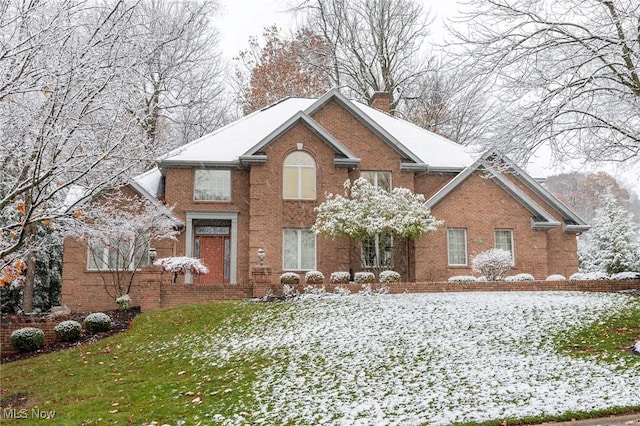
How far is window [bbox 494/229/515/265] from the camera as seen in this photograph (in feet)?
78.3

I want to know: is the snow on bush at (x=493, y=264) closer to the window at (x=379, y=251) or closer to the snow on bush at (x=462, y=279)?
the snow on bush at (x=462, y=279)

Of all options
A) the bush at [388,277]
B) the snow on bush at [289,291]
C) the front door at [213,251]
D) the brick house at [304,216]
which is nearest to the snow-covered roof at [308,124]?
the brick house at [304,216]

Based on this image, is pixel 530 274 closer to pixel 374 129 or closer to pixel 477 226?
pixel 477 226

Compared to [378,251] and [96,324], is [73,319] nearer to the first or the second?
[96,324]

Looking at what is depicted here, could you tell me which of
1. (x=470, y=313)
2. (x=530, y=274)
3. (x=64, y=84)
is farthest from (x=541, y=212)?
(x=64, y=84)

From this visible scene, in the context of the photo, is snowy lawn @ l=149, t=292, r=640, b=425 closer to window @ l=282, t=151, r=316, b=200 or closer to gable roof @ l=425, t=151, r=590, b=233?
gable roof @ l=425, t=151, r=590, b=233

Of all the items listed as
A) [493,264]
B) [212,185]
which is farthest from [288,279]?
[493,264]

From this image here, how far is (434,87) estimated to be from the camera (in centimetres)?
3800

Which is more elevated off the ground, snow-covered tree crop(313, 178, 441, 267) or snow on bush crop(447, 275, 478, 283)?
snow-covered tree crop(313, 178, 441, 267)

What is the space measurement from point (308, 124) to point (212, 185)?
13.6ft

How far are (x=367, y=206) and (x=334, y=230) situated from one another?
52.7 inches

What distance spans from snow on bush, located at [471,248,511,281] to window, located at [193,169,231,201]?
9171 millimetres

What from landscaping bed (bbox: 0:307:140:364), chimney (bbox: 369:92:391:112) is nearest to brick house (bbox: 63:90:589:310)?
landscaping bed (bbox: 0:307:140:364)

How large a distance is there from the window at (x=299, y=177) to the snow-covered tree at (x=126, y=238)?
4279mm
